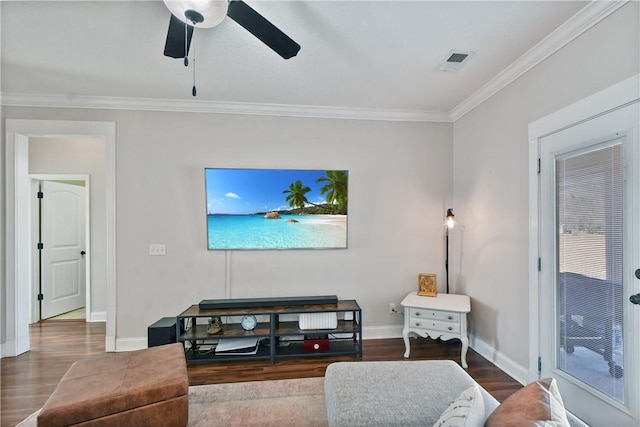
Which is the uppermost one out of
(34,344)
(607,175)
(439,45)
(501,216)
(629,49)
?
(439,45)

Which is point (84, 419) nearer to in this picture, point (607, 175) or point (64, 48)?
point (64, 48)

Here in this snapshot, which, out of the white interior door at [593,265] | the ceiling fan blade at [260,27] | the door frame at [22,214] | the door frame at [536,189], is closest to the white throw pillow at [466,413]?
the white interior door at [593,265]

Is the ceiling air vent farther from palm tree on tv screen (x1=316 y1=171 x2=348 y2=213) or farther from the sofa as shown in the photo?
the sofa

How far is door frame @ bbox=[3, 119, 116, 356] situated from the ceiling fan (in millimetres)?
2022

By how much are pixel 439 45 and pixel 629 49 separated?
107cm

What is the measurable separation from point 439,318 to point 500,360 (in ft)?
2.05

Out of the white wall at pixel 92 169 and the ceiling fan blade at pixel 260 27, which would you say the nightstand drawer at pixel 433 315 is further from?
the white wall at pixel 92 169

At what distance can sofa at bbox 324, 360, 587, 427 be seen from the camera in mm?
1063

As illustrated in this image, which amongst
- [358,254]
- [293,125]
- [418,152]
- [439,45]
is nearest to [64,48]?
[293,125]

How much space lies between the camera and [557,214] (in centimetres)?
225

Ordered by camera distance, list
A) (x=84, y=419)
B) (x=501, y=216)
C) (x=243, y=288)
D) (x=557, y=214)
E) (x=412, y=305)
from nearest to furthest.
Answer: (x=84, y=419)
(x=557, y=214)
(x=501, y=216)
(x=412, y=305)
(x=243, y=288)

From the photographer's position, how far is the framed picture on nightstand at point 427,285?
10.9 feet

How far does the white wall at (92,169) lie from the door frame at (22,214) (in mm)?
1087

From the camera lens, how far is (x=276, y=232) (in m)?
3.42
